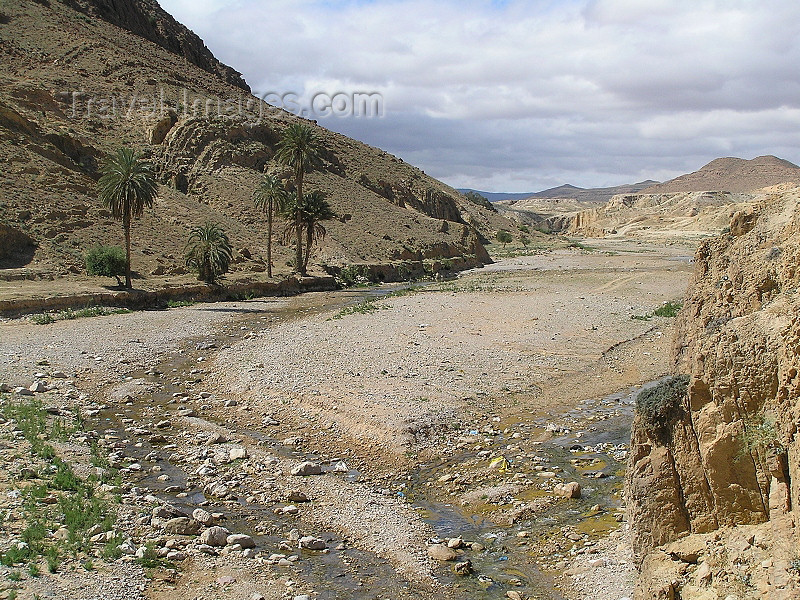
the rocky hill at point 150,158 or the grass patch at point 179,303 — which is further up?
the rocky hill at point 150,158

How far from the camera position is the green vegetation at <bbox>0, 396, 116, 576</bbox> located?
830cm

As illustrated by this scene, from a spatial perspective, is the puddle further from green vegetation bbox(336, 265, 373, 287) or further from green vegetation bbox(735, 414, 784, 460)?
green vegetation bbox(336, 265, 373, 287)

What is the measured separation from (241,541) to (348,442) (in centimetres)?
452

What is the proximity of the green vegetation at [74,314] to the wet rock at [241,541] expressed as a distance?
2259 centimetres

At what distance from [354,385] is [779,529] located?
12311mm

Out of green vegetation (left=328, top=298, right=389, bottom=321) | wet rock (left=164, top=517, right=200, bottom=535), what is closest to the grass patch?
green vegetation (left=328, top=298, right=389, bottom=321)

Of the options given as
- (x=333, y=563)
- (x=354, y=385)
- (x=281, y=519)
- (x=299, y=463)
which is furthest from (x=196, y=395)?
(x=333, y=563)

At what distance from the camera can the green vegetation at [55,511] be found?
8305mm

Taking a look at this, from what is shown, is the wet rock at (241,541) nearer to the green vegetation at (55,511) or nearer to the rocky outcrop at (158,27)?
the green vegetation at (55,511)

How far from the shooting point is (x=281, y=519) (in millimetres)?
10320

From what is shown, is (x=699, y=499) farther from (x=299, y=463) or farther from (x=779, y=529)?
(x=299, y=463)

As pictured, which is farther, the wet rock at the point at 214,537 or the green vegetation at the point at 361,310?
the green vegetation at the point at 361,310

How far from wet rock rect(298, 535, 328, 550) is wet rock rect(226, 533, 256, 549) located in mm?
704

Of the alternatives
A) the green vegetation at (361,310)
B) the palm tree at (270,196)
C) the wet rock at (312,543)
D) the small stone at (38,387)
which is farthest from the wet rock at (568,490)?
the palm tree at (270,196)
